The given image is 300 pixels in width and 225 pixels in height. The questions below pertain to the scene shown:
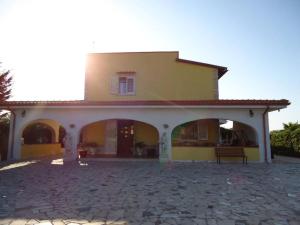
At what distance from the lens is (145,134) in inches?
664

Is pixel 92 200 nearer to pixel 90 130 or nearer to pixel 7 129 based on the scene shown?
pixel 90 130

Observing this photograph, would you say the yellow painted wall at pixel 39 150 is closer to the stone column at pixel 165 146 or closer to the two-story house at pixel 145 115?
the two-story house at pixel 145 115

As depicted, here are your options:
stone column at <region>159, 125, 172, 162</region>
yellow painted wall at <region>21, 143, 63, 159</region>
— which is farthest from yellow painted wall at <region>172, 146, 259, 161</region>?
yellow painted wall at <region>21, 143, 63, 159</region>

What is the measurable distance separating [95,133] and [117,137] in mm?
1574

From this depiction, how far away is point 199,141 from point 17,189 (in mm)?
11432

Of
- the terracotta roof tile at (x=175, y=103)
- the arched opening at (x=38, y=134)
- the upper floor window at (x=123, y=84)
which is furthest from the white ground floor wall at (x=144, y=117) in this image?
the upper floor window at (x=123, y=84)

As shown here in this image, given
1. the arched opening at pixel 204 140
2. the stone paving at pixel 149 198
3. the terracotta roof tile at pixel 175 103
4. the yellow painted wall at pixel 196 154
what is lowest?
the stone paving at pixel 149 198

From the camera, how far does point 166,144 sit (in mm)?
13828

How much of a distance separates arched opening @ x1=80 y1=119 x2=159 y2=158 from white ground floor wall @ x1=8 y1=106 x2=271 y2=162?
8.75ft

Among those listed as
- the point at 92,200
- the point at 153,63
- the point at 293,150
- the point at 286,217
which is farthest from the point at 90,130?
the point at 293,150

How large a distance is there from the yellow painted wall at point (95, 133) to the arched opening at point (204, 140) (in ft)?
16.6

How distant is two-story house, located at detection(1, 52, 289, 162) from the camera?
13.6 meters

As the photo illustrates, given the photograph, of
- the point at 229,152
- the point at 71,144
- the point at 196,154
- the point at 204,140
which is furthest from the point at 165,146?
the point at 71,144

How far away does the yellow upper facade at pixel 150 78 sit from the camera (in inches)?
715
